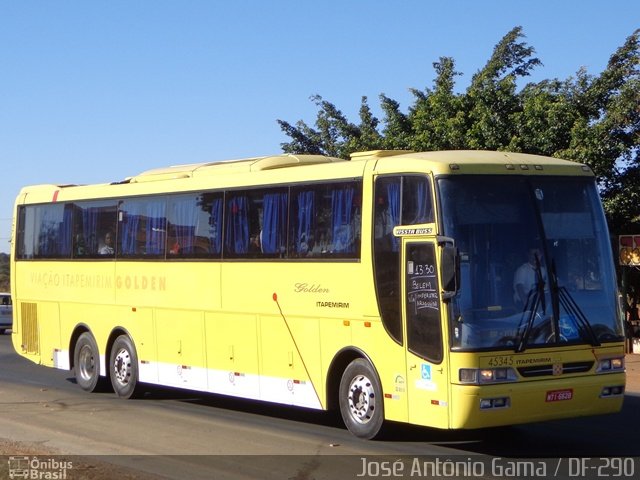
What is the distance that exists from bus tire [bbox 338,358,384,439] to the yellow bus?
0.02 m

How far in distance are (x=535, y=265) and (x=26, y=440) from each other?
6389 millimetres

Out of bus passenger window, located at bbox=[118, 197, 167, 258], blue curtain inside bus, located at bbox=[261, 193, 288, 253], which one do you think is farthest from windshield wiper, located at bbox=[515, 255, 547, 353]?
bus passenger window, located at bbox=[118, 197, 167, 258]

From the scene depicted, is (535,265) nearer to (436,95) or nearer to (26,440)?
(26,440)

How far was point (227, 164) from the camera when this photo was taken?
51.4ft

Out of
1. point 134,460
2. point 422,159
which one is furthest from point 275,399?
point 422,159

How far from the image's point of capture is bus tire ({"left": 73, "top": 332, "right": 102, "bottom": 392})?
17.9m

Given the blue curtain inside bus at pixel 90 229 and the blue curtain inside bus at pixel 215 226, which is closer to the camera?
the blue curtain inside bus at pixel 215 226

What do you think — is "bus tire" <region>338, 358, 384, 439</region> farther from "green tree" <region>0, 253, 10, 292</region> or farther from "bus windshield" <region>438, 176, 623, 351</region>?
"green tree" <region>0, 253, 10, 292</region>

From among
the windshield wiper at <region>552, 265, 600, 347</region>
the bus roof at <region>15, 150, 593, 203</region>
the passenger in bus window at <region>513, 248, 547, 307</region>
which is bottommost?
the windshield wiper at <region>552, 265, 600, 347</region>

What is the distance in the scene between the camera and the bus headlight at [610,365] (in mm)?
11406

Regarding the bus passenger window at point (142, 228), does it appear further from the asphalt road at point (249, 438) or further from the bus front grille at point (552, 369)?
the bus front grille at point (552, 369)

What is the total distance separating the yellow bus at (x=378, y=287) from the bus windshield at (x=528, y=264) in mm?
16

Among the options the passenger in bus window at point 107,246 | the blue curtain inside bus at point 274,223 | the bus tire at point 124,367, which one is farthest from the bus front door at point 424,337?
the passenger in bus window at point 107,246

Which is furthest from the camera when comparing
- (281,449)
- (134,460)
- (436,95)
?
(436,95)
